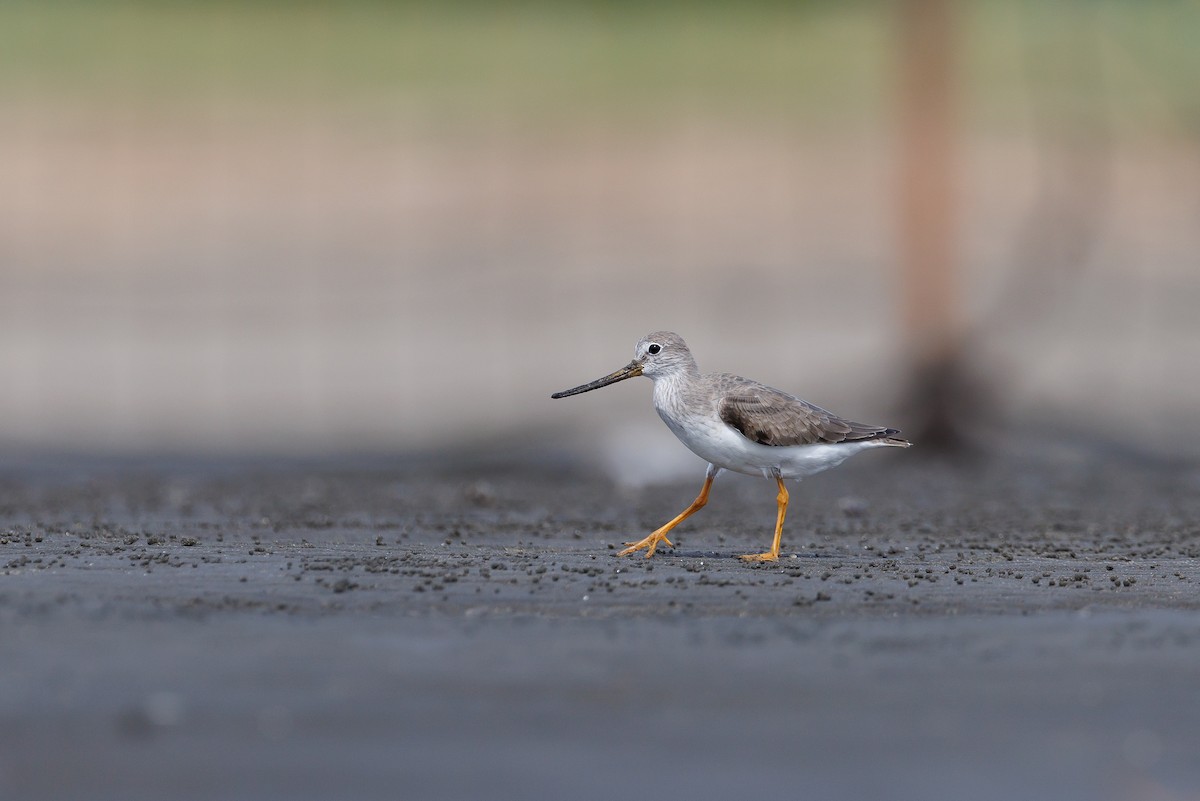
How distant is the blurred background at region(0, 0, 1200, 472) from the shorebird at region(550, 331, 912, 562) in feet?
15.9

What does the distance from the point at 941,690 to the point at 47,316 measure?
16951 millimetres

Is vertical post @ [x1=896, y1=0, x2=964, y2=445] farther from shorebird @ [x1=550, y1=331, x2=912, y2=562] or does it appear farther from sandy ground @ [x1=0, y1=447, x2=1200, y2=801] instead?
shorebird @ [x1=550, y1=331, x2=912, y2=562]

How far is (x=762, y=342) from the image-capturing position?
1875 centimetres

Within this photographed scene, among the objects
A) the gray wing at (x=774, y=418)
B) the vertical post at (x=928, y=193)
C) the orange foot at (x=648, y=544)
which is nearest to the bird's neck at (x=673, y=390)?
the gray wing at (x=774, y=418)

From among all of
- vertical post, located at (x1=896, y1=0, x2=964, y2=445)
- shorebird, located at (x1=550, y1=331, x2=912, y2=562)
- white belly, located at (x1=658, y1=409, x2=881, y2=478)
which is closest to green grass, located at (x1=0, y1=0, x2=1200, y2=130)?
vertical post, located at (x1=896, y1=0, x2=964, y2=445)

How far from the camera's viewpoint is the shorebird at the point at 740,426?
7.14 metres

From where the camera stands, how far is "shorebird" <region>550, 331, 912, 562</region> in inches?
281

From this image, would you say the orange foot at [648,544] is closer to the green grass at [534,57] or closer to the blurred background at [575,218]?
the blurred background at [575,218]

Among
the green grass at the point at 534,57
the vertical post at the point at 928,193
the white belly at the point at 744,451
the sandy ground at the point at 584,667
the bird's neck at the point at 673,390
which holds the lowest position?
the sandy ground at the point at 584,667

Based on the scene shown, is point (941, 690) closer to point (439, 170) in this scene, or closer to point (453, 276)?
point (453, 276)

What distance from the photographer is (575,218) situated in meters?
23.2

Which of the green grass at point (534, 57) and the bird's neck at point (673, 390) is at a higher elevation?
the green grass at point (534, 57)

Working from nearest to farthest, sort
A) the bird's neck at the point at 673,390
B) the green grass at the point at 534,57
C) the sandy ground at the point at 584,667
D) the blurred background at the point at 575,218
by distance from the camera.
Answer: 1. the sandy ground at the point at 584,667
2. the bird's neck at the point at 673,390
3. the blurred background at the point at 575,218
4. the green grass at the point at 534,57

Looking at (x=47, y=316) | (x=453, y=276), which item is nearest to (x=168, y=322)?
(x=47, y=316)
